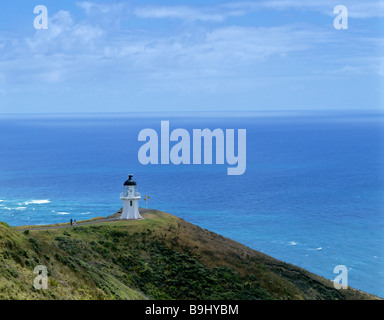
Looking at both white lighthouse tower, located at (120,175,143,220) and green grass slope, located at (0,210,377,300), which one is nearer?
green grass slope, located at (0,210,377,300)

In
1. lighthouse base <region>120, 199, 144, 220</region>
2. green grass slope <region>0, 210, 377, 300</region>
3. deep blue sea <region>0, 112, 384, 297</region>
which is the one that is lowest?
green grass slope <region>0, 210, 377, 300</region>

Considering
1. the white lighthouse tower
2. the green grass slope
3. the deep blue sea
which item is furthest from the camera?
the deep blue sea

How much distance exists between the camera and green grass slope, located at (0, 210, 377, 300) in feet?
102

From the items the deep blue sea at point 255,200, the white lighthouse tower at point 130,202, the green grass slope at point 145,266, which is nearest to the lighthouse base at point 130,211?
the white lighthouse tower at point 130,202

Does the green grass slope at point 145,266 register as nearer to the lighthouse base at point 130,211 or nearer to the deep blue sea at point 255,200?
the lighthouse base at point 130,211

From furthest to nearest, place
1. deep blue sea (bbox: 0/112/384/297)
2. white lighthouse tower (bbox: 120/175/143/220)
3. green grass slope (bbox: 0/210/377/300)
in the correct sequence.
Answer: deep blue sea (bbox: 0/112/384/297), white lighthouse tower (bbox: 120/175/143/220), green grass slope (bbox: 0/210/377/300)

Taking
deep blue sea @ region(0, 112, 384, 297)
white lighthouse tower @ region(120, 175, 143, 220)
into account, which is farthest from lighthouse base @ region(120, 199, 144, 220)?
deep blue sea @ region(0, 112, 384, 297)

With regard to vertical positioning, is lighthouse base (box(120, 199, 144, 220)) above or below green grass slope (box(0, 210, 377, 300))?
above

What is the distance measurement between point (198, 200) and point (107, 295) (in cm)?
9466

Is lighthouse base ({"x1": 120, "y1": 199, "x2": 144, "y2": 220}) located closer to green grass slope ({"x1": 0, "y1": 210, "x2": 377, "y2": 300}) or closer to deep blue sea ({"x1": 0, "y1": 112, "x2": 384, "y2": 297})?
green grass slope ({"x1": 0, "y1": 210, "x2": 377, "y2": 300})

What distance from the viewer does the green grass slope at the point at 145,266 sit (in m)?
31.2

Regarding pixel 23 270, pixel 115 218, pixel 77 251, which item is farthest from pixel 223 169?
pixel 23 270
